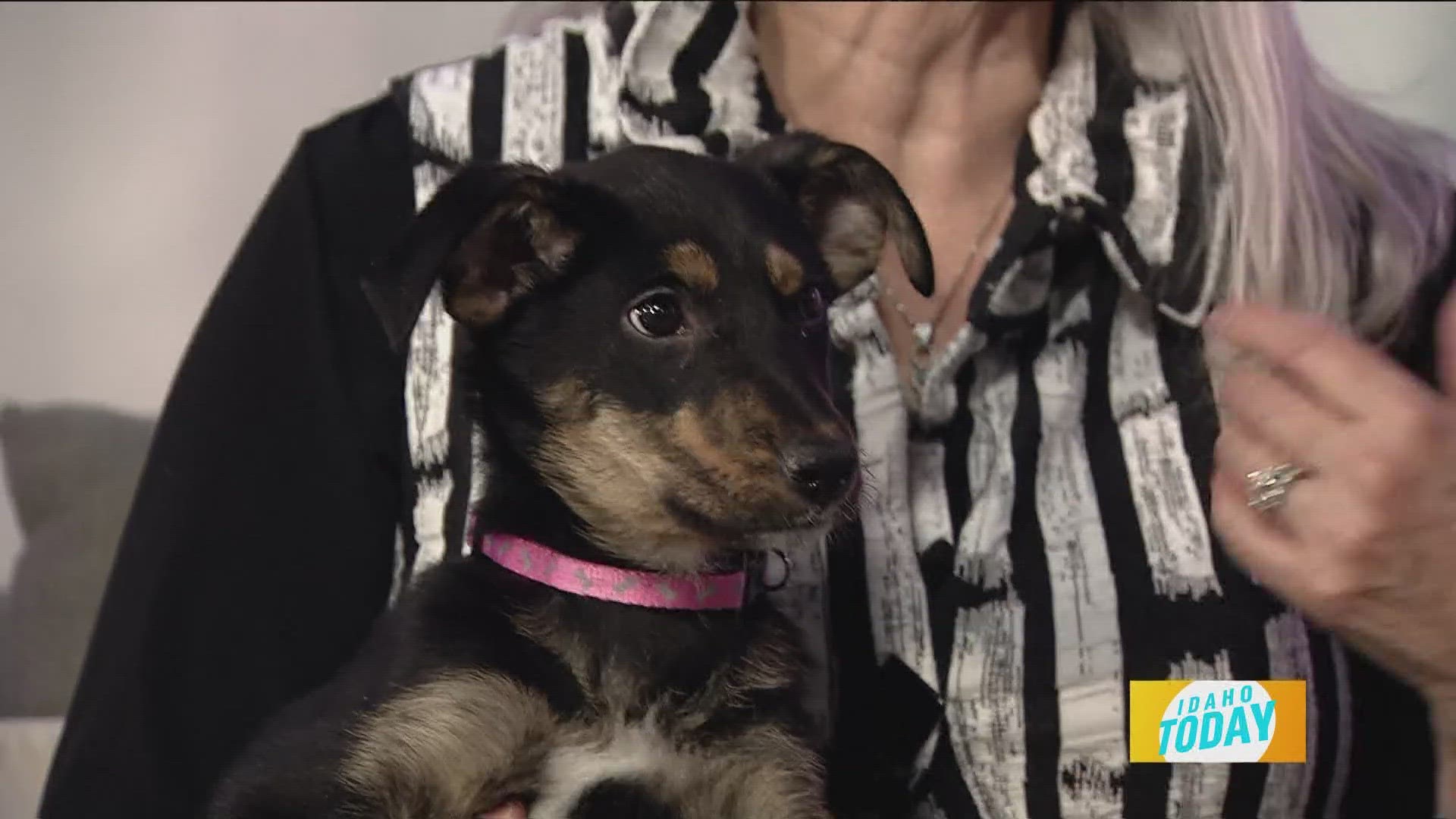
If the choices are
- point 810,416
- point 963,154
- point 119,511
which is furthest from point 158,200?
point 810,416

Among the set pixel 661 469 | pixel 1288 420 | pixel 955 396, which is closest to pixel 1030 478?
pixel 955 396

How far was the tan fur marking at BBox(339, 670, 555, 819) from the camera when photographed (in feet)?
3.38

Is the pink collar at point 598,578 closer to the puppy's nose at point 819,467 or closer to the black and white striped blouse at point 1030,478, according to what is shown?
the black and white striped blouse at point 1030,478

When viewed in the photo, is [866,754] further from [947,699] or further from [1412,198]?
[1412,198]

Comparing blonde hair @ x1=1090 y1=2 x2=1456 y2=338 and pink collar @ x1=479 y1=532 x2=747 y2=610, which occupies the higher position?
blonde hair @ x1=1090 y1=2 x2=1456 y2=338

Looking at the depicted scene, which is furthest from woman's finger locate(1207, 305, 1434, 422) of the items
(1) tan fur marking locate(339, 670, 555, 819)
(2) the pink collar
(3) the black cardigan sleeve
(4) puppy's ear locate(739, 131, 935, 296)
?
(3) the black cardigan sleeve

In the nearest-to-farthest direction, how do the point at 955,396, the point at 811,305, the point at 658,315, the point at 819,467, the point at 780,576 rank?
the point at 819,467 → the point at 658,315 → the point at 811,305 → the point at 780,576 → the point at 955,396

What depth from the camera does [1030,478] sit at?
1.42m

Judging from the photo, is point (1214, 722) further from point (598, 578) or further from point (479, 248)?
point (479, 248)

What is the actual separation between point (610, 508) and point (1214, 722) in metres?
0.64

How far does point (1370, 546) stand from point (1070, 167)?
617mm

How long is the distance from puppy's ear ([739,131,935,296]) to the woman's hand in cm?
31

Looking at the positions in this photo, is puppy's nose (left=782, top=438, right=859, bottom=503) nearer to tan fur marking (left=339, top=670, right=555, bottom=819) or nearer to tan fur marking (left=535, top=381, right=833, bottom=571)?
tan fur marking (left=535, top=381, right=833, bottom=571)

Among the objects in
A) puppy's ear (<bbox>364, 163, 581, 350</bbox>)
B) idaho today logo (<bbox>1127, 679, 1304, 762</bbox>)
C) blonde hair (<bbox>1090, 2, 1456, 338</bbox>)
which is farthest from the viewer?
blonde hair (<bbox>1090, 2, 1456, 338</bbox>)
